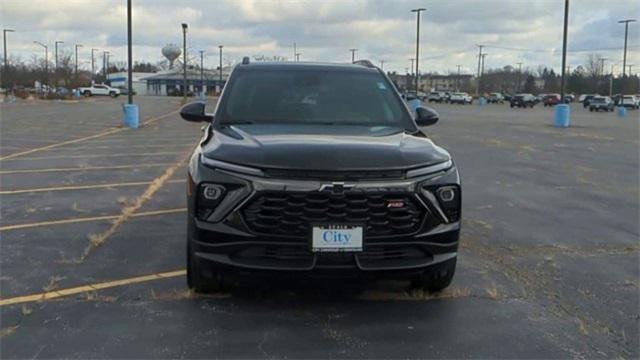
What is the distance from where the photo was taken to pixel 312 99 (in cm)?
568

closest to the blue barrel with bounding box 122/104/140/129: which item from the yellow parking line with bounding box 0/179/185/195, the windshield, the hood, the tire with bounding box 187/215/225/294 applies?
the yellow parking line with bounding box 0/179/185/195

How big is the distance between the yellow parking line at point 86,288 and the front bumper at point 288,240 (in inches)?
45.2

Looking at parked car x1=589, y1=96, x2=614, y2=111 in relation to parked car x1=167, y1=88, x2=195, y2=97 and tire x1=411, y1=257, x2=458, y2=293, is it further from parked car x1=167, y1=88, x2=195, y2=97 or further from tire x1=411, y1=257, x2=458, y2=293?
parked car x1=167, y1=88, x2=195, y2=97

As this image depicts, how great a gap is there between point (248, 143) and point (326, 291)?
1.30 metres

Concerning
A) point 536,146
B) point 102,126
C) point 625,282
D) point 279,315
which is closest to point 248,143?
point 279,315

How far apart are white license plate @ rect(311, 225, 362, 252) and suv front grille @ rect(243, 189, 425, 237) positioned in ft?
0.12

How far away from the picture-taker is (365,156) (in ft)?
13.9

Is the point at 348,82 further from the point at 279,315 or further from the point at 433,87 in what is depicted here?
the point at 433,87

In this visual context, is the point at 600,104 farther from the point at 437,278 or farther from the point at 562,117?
the point at 437,278

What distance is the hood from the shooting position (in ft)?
13.6

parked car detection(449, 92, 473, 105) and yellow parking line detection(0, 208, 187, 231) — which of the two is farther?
parked car detection(449, 92, 473, 105)

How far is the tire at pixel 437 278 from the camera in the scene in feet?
14.6

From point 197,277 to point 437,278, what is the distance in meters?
1.68

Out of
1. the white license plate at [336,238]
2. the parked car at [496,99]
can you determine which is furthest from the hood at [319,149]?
the parked car at [496,99]
